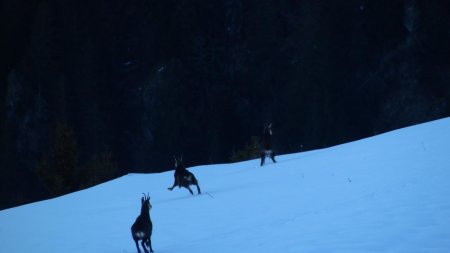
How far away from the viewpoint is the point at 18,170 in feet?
299

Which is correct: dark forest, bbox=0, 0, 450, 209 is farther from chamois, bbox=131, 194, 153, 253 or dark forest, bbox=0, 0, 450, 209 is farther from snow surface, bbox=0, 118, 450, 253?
chamois, bbox=131, 194, 153, 253

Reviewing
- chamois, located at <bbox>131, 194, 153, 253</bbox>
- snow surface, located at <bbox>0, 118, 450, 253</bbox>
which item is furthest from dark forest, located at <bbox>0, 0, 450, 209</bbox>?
chamois, located at <bbox>131, 194, 153, 253</bbox>

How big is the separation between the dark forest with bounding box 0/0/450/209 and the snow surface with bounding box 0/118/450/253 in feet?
98.2

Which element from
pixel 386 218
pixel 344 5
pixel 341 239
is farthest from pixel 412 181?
pixel 344 5

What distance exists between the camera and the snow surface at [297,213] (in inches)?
291

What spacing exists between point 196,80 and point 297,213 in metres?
70.7

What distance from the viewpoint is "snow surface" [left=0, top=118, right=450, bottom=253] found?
739cm

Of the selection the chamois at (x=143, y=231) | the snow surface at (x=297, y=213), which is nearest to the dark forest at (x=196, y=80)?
the snow surface at (x=297, y=213)

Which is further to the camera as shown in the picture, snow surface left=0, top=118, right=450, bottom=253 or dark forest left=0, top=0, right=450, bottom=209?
dark forest left=0, top=0, right=450, bottom=209

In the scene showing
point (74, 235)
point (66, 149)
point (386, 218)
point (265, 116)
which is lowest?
point (74, 235)

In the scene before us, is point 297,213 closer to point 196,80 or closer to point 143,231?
point 143,231

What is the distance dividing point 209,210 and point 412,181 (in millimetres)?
5913

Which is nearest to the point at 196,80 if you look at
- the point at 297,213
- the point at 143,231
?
the point at 297,213

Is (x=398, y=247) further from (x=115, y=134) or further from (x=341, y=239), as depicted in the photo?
(x=115, y=134)
